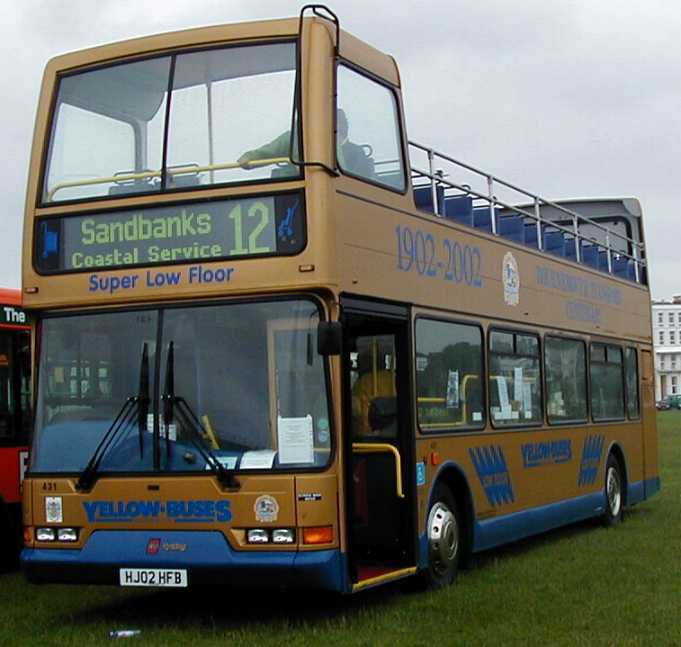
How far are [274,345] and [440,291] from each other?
2.72 meters

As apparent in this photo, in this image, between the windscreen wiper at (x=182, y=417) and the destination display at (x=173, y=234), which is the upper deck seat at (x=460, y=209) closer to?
the destination display at (x=173, y=234)

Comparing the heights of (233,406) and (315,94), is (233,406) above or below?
below

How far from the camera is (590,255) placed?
57.9ft

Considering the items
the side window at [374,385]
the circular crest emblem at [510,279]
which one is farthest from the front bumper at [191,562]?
the circular crest emblem at [510,279]

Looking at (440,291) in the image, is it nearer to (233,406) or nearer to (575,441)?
(233,406)

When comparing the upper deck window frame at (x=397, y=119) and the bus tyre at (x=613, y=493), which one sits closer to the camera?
the upper deck window frame at (x=397, y=119)

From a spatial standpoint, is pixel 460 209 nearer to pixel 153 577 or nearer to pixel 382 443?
pixel 382 443

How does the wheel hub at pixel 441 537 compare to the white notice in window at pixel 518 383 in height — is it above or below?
below

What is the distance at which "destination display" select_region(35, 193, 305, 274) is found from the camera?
9852 mm

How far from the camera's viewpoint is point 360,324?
37.4ft

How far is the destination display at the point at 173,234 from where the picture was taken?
9.85 meters

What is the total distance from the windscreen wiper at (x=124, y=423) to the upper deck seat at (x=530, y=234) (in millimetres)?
6298

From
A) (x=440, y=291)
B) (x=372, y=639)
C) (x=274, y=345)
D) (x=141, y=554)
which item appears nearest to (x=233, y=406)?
(x=274, y=345)

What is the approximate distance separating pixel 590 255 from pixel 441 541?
272 inches
